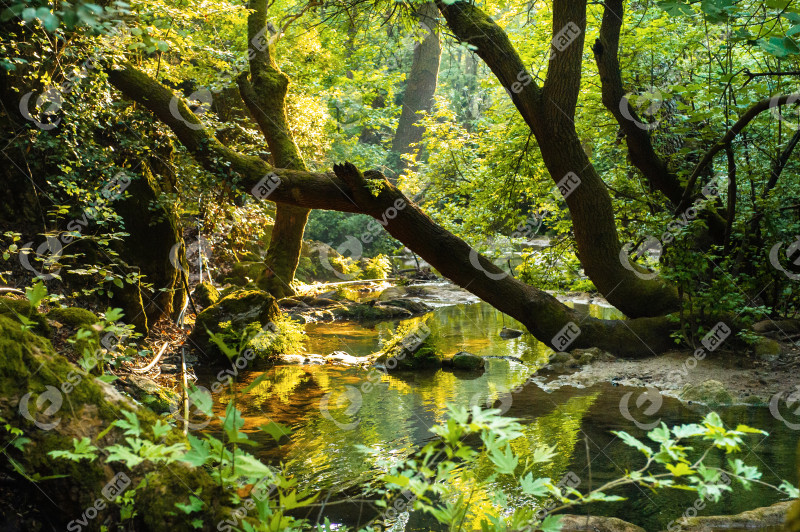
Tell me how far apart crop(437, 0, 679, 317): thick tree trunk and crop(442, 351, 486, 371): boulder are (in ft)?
6.73

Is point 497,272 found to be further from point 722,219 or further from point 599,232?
point 722,219

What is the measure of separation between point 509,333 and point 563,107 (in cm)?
524

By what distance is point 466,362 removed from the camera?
8430 millimetres

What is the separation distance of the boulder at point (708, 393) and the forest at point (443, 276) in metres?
0.04

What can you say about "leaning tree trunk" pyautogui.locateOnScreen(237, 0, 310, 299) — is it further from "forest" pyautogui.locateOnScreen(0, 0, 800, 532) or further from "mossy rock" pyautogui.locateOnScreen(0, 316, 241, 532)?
"mossy rock" pyautogui.locateOnScreen(0, 316, 241, 532)

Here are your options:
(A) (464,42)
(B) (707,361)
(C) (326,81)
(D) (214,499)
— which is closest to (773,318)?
(B) (707,361)

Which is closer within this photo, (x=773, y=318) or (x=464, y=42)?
(x=464, y=42)

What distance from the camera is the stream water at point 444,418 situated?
3.83 metres

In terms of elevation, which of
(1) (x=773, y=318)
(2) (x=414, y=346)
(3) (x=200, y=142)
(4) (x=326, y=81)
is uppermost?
(4) (x=326, y=81)

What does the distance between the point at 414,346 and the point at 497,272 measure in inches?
71.2

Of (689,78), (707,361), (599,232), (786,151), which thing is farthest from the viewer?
(689,78)

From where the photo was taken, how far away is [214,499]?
2.38 metres

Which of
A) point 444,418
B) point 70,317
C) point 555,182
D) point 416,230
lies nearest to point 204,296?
point 416,230


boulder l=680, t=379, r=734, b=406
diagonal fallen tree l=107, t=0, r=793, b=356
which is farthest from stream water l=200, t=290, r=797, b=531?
diagonal fallen tree l=107, t=0, r=793, b=356
